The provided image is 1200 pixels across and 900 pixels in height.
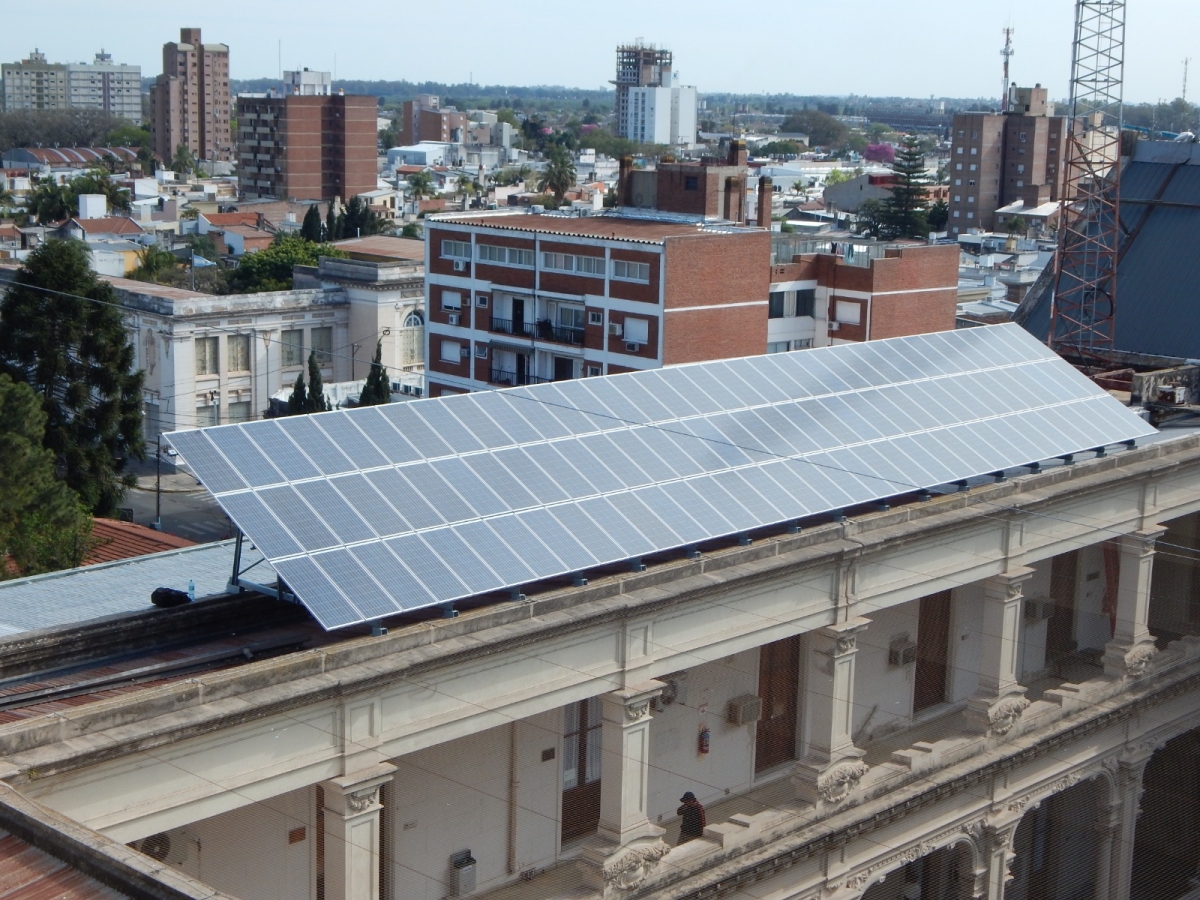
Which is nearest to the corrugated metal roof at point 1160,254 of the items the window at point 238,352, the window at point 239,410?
the window at point 238,352

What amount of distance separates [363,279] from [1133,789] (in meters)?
51.1

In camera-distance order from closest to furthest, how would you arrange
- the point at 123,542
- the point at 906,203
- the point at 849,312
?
the point at 123,542 < the point at 849,312 < the point at 906,203

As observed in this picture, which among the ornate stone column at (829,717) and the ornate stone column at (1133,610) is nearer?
the ornate stone column at (829,717)

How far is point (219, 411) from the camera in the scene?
67.4m

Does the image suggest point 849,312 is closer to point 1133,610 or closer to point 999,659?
point 1133,610

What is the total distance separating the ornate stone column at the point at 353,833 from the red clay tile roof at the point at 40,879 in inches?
175

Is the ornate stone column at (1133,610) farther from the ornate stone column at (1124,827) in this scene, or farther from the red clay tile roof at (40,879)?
the red clay tile roof at (40,879)

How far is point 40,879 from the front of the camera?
11.9 metres

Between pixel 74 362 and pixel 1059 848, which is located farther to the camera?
pixel 74 362

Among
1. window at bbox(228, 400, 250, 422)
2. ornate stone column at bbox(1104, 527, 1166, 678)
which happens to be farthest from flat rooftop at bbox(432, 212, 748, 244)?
A: ornate stone column at bbox(1104, 527, 1166, 678)

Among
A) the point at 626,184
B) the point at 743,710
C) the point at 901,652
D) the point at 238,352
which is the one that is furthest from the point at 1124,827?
the point at 626,184

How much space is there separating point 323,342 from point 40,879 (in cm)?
6214

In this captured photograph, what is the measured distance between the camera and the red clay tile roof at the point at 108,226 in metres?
112

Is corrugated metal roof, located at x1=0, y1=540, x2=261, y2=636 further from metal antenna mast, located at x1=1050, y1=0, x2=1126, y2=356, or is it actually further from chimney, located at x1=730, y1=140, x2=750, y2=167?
chimney, located at x1=730, y1=140, x2=750, y2=167
